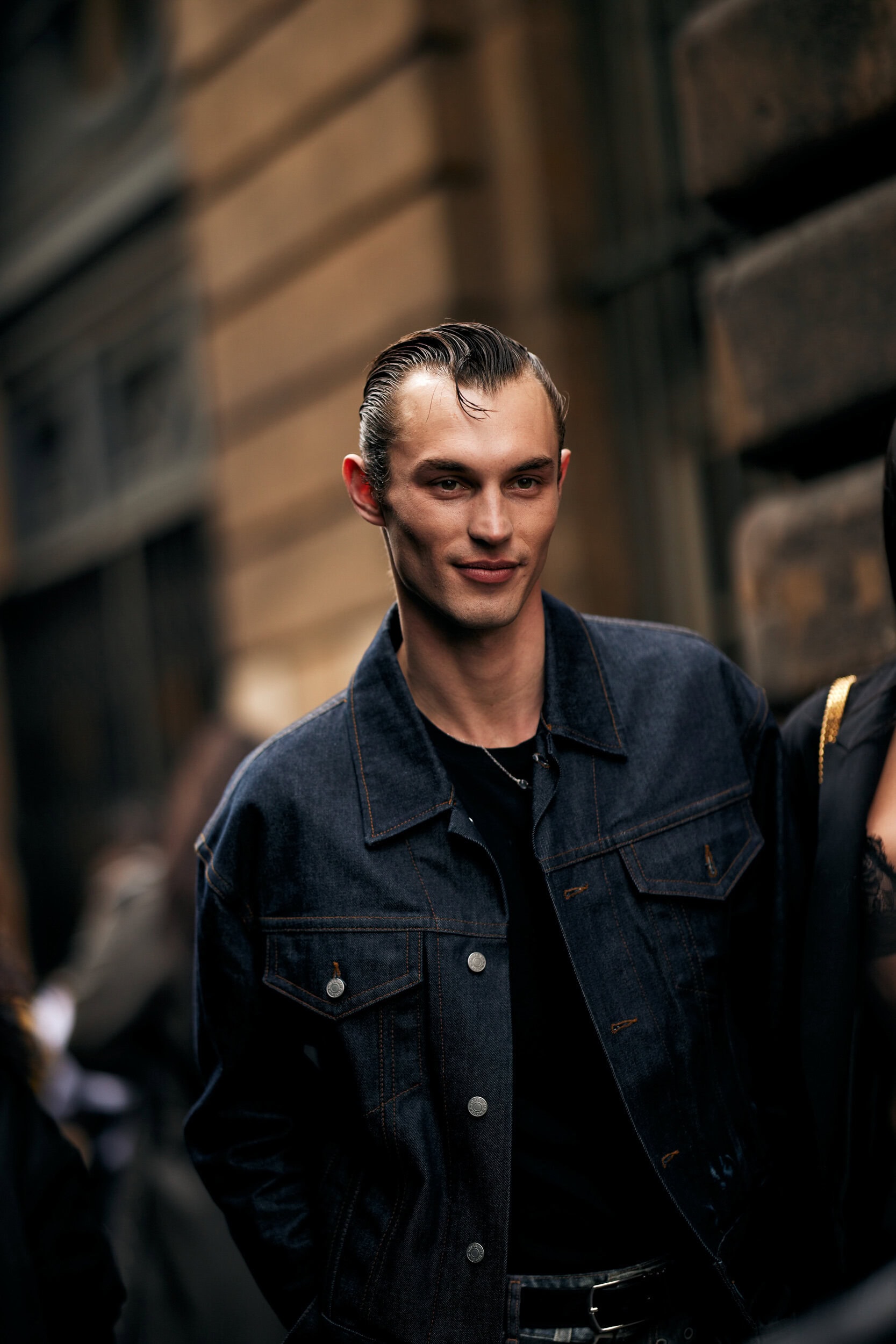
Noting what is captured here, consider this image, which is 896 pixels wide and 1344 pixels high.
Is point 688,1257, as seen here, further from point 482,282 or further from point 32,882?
point 32,882

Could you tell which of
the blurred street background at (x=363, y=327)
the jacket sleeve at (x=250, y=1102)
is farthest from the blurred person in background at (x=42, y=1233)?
the blurred street background at (x=363, y=327)

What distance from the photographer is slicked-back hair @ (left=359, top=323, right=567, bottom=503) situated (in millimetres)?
1902

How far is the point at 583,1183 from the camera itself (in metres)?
1.93

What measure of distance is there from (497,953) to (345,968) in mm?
235

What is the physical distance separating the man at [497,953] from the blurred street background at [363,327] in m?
1.02

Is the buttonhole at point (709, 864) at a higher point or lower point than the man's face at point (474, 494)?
lower

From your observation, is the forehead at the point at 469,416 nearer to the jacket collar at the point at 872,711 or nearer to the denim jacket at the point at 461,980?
the denim jacket at the point at 461,980

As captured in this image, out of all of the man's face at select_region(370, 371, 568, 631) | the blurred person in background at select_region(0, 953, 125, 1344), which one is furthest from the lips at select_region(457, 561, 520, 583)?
the blurred person in background at select_region(0, 953, 125, 1344)

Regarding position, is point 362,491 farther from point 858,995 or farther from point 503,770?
point 858,995

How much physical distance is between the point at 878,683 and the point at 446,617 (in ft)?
2.62

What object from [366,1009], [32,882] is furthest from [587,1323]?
[32,882]

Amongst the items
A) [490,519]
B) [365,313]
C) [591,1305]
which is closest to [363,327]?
[365,313]

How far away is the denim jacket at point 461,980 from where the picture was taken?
76.0 inches

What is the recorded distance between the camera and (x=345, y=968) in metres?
1.99
